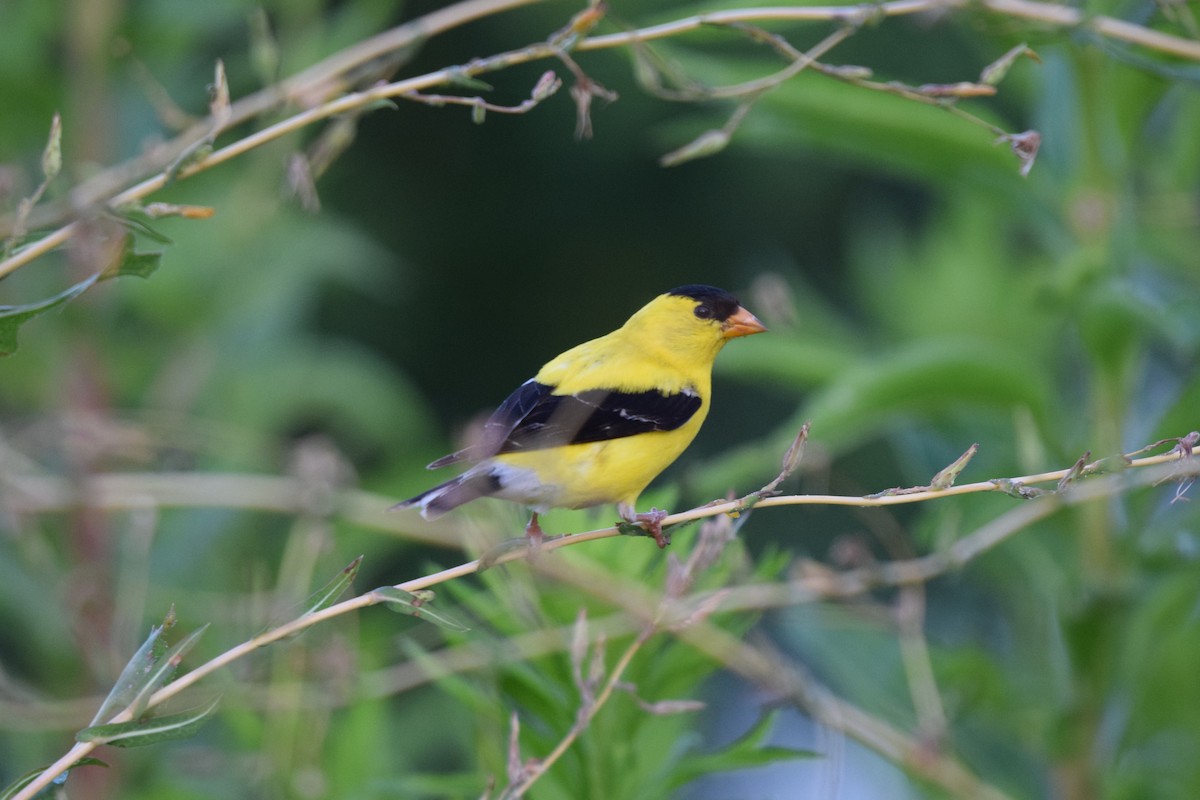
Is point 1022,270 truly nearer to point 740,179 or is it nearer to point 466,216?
point 740,179

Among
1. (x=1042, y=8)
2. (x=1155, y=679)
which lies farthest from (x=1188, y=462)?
(x=1155, y=679)

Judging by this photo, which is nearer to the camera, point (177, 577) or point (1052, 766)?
point (1052, 766)

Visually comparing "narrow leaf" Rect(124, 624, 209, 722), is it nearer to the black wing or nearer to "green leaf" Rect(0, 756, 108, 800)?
"green leaf" Rect(0, 756, 108, 800)

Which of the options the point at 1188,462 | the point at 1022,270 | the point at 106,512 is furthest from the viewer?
the point at 1022,270

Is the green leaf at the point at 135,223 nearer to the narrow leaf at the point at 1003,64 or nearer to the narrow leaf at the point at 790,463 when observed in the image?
the narrow leaf at the point at 790,463

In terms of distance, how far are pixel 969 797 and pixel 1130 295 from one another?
619 mm

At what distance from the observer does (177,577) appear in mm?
2660

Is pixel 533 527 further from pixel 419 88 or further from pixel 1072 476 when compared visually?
pixel 1072 476

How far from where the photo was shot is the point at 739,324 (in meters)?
1.13


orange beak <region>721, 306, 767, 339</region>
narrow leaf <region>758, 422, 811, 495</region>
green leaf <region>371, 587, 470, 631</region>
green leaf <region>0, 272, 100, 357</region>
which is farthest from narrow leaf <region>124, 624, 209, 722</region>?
orange beak <region>721, 306, 767, 339</region>

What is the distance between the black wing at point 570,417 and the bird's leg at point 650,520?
0.20ft

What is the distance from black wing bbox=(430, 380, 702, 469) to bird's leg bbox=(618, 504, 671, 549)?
60mm

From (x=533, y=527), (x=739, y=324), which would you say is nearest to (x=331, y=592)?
(x=533, y=527)

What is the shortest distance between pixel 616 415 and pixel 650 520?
115 millimetres
